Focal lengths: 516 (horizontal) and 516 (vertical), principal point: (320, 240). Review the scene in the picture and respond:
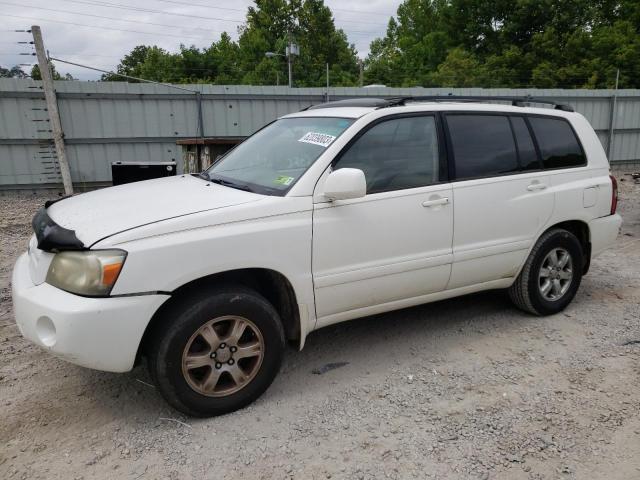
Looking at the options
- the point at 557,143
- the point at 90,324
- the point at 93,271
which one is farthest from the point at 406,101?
the point at 90,324

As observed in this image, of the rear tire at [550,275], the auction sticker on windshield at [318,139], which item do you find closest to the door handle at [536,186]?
the rear tire at [550,275]

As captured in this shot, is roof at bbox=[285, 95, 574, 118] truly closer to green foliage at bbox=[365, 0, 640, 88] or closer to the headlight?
the headlight

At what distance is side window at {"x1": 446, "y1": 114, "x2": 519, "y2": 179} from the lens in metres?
3.76

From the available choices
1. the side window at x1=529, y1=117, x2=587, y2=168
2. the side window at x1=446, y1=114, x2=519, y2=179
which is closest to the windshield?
the side window at x1=446, y1=114, x2=519, y2=179

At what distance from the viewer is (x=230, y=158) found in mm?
4016

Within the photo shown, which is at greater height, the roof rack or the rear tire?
the roof rack

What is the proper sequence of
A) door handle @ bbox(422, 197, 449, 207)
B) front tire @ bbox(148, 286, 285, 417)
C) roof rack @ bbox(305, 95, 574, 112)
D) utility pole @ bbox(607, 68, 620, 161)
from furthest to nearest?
utility pole @ bbox(607, 68, 620, 161) < roof rack @ bbox(305, 95, 574, 112) < door handle @ bbox(422, 197, 449, 207) < front tire @ bbox(148, 286, 285, 417)

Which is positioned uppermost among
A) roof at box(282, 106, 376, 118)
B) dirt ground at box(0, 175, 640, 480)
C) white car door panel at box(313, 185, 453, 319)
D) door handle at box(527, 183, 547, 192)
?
roof at box(282, 106, 376, 118)

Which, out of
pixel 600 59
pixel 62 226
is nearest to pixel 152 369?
pixel 62 226

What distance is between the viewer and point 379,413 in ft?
9.87

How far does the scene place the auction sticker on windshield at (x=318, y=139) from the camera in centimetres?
332

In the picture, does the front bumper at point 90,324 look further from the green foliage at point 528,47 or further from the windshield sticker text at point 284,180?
the green foliage at point 528,47

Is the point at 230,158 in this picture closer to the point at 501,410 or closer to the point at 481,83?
the point at 501,410

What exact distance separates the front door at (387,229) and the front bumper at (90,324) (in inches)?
40.8
